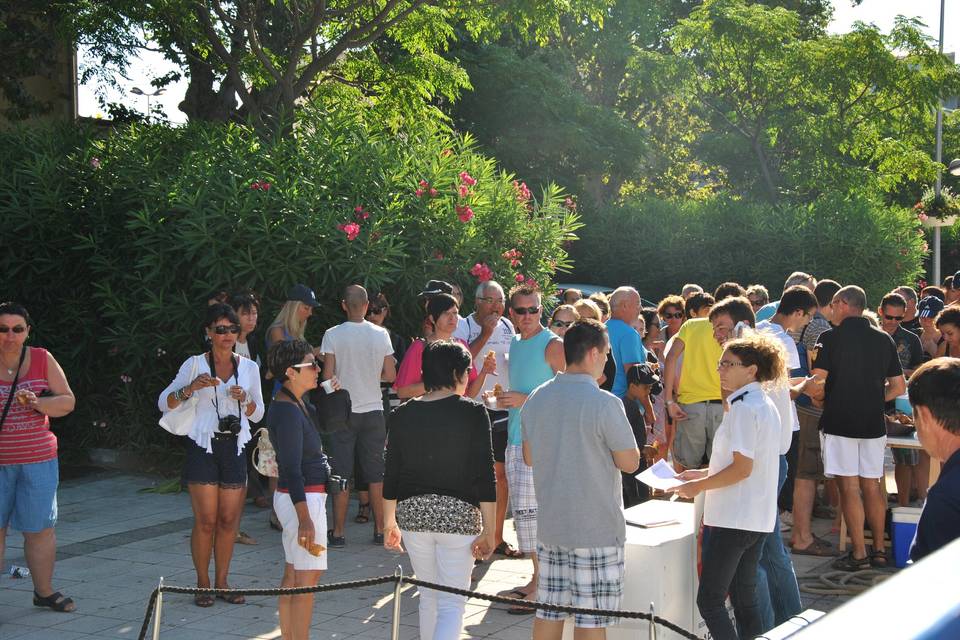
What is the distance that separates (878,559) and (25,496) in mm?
5607

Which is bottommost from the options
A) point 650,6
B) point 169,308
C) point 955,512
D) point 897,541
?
point 897,541

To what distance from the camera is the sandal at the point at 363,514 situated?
8.95 m

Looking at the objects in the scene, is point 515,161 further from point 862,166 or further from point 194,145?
point 194,145

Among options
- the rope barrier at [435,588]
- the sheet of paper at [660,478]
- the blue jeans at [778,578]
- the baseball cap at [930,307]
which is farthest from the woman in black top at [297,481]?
the baseball cap at [930,307]

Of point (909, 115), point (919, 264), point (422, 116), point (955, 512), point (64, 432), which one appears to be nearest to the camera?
point (955, 512)

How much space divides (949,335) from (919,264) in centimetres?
1955

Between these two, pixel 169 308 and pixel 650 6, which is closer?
pixel 169 308

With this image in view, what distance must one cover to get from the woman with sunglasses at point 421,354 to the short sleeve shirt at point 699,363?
1.48 metres

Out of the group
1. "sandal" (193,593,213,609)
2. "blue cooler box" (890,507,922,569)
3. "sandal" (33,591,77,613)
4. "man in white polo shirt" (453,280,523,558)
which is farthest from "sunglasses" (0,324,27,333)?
"blue cooler box" (890,507,922,569)

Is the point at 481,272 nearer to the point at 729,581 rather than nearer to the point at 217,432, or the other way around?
the point at 217,432

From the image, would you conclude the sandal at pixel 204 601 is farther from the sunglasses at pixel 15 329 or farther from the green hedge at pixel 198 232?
the green hedge at pixel 198 232

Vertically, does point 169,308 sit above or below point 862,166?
below

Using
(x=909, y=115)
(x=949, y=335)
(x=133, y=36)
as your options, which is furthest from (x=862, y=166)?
(x=949, y=335)

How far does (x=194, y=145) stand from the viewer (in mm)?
11789
